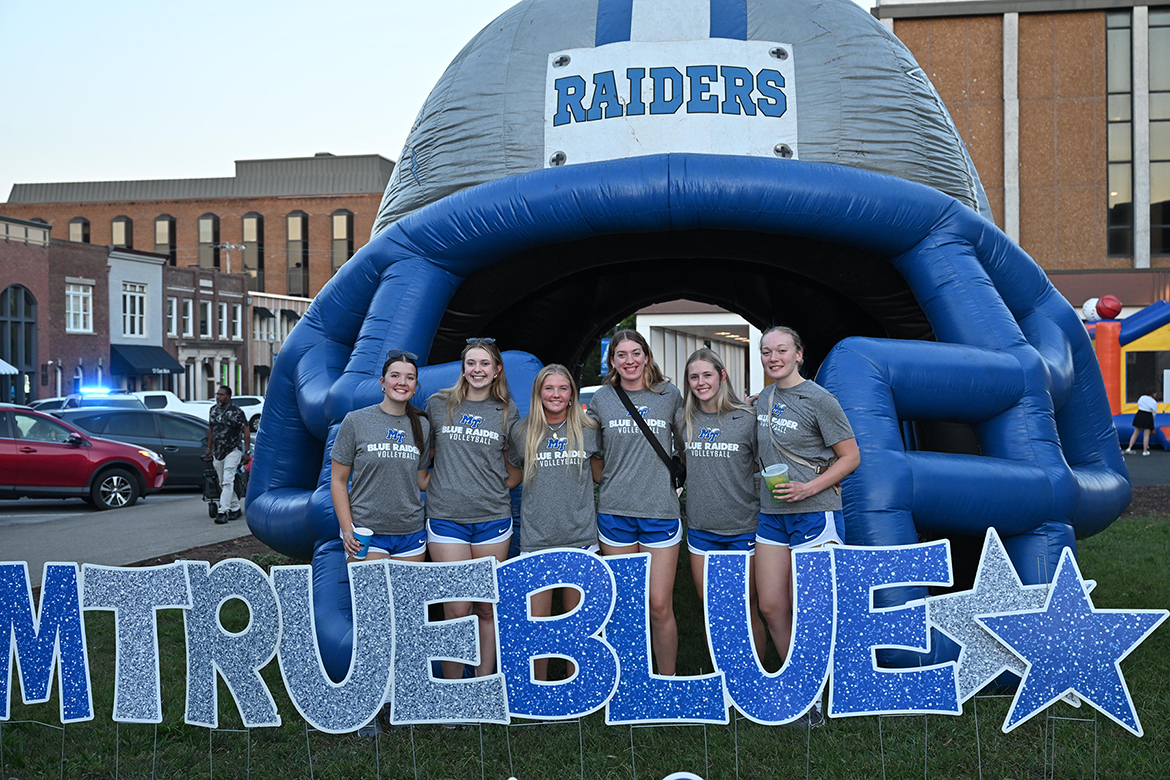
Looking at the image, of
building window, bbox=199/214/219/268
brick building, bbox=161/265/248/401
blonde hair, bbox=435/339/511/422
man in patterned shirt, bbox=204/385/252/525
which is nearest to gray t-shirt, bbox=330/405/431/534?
blonde hair, bbox=435/339/511/422

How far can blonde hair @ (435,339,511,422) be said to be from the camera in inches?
162

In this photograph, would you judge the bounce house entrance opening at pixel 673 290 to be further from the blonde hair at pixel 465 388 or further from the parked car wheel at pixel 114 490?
the parked car wheel at pixel 114 490

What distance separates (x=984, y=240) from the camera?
527cm

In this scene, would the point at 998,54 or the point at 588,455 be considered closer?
the point at 588,455

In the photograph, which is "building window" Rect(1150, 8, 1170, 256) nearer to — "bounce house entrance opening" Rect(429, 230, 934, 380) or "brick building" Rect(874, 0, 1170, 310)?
"brick building" Rect(874, 0, 1170, 310)

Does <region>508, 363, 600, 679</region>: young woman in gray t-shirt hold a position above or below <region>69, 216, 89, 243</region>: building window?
below

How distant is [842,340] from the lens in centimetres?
511

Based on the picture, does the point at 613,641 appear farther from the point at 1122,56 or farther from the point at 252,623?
the point at 1122,56

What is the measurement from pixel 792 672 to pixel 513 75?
3.51 metres

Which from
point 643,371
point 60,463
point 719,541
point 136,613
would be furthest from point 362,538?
point 60,463

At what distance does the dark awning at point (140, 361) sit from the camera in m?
35.4

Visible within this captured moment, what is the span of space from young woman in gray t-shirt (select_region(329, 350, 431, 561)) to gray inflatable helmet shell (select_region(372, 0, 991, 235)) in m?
1.70

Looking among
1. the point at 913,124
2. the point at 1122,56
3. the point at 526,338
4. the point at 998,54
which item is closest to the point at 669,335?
the point at 998,54

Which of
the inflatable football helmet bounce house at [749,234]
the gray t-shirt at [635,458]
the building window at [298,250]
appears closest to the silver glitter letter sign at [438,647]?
the gray t-shirt at [635,458]
